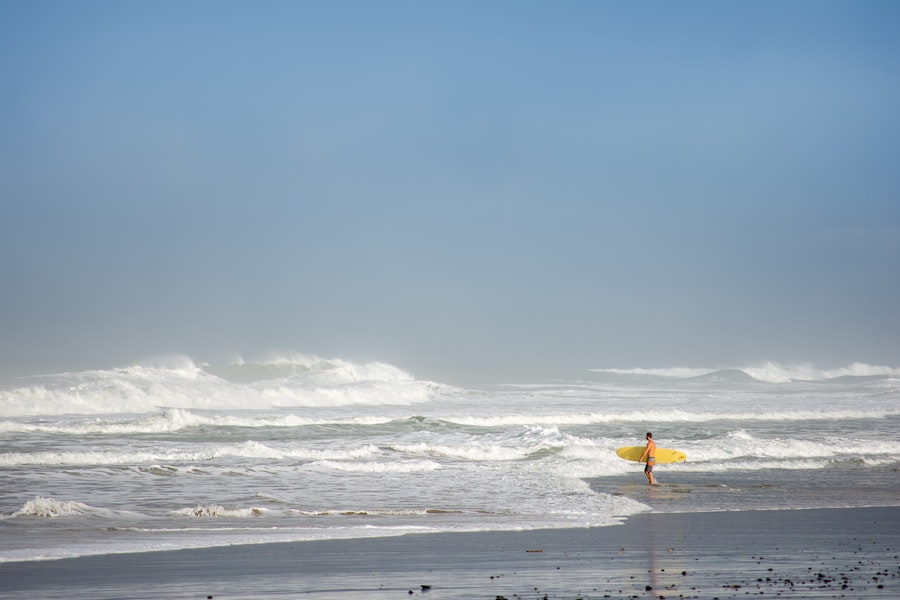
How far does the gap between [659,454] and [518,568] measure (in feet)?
49.4

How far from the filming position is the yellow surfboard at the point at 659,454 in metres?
24.6

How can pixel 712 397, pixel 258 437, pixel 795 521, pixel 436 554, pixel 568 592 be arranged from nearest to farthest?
pixel 568 592, pixel 436 554, pixel 795 521, pixel 258 437, pixel 712 397

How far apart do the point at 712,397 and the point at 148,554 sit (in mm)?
53050

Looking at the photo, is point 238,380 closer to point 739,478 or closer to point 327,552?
point 739,478

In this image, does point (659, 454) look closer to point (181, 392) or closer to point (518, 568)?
point (518, 568)

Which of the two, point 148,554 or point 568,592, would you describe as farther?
point 148,554

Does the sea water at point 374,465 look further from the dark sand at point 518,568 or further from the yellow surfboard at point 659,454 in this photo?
the dark sand at point 518,568

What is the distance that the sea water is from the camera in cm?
1489

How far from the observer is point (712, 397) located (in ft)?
197

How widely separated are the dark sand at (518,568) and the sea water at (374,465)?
1.19 m

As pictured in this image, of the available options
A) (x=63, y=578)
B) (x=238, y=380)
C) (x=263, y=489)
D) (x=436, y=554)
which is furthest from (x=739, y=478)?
(x=238, y=380)

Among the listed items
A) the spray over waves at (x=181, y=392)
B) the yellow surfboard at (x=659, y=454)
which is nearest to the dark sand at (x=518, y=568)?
the yellow surfboard at (x=659, y=454)

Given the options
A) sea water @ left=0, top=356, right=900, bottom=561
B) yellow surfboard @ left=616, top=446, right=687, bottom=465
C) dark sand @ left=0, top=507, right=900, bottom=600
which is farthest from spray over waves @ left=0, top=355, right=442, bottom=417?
dark sand @ left=0, top=507, right=900, bottom=600

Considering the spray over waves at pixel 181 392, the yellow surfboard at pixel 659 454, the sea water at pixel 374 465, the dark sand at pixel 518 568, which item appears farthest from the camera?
the spray over waves at pixel 181 392
